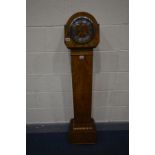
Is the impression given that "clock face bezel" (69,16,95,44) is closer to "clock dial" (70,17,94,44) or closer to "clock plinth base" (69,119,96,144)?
"clock dial" (70,17,94,44)

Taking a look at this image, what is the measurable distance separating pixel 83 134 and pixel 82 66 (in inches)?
27.7

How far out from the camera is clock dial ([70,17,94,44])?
2188 mm

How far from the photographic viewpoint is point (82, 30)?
2191 mm

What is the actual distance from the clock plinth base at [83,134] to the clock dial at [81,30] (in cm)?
87

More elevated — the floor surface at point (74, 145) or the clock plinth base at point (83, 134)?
the clock plinth base at point (83, 134)

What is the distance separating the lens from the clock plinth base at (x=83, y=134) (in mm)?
2367

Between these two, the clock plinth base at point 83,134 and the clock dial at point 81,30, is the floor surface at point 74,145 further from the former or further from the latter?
the clock dial at point 81,30

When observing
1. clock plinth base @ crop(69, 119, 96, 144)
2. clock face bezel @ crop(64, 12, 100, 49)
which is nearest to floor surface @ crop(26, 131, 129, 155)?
clock plinth base @ crop(69, 119, 96, 144)

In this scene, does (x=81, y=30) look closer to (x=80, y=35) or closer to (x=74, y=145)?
(x=80, y=35)

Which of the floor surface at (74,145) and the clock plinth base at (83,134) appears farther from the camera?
the clock plinth base at (83,134)

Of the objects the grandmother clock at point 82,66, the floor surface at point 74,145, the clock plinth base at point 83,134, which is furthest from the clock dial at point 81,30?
the floor surface at point 74,145

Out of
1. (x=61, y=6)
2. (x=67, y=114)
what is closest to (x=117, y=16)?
(x=61, y=6)

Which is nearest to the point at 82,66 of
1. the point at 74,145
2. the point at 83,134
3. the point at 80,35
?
the point at 80,35

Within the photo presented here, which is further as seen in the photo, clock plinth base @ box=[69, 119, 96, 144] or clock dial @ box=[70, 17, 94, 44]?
clock plinth base @ box=[69, 119, 96, 144]
